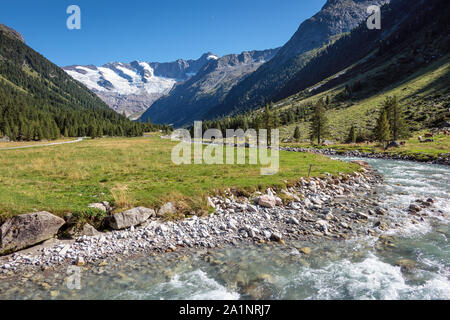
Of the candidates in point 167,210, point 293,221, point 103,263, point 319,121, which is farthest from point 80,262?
point 319,121

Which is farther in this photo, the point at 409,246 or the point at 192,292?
the point at 409,246

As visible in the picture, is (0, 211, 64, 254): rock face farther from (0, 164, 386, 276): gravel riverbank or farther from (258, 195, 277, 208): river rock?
(258, 195, 277, 208): river rock

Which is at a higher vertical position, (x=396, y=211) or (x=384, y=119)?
(x=384, y=119)

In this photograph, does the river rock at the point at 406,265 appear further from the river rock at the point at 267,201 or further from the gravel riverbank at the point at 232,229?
the river rock at the point at 267,201

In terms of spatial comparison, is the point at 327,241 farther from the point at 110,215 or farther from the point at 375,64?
the point at 375,64

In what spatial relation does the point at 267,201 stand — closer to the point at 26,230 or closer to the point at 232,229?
the point at 232,229

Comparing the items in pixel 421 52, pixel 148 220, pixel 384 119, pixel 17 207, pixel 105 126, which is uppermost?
pixel 421 52

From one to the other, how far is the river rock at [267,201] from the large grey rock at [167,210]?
5.89 metres

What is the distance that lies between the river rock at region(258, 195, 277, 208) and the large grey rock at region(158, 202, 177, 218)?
5886 millimetres

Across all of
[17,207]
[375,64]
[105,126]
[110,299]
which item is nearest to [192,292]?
[110,299]

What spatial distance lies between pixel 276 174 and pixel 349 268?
1304 cm

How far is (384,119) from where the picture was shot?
53.1m

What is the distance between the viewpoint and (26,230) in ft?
32.2
